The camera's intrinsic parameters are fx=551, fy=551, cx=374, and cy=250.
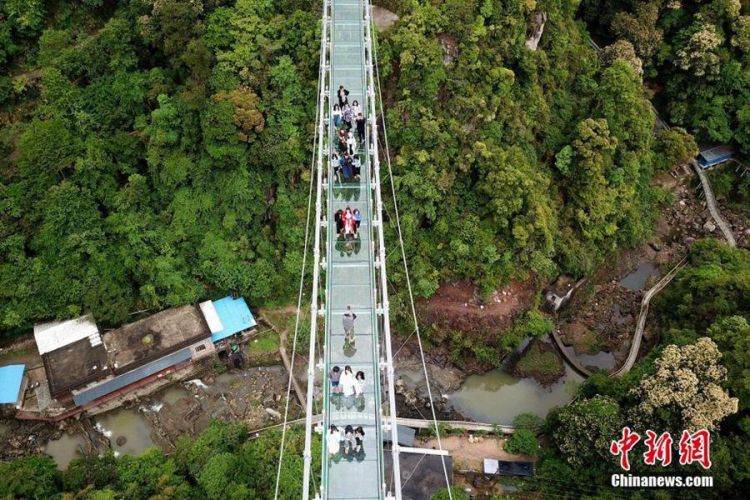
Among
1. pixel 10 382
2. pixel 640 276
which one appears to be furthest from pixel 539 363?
pixel 10 382

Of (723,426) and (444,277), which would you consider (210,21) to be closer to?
(444,277)

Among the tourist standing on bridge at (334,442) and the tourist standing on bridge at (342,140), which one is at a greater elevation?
the tourist standing on bridge at (342,140)

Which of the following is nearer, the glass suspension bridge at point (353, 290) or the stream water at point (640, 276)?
the glass suspension bridge at point (353, 290)

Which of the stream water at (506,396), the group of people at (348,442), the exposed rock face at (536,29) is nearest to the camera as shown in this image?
the group of people at (348,442)

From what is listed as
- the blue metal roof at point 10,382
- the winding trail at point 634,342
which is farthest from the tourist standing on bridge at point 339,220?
the blue metal roof at point 10,382

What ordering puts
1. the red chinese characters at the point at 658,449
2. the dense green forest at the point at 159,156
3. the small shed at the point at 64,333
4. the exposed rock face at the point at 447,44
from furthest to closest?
the exposed rock face at the point at 447,44
the dense green forest at the point at 159,156
the small shed at the point at 64,333
the red chinese characters at the point at 658,449

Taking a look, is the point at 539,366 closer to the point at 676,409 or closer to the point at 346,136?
the point at 676,409

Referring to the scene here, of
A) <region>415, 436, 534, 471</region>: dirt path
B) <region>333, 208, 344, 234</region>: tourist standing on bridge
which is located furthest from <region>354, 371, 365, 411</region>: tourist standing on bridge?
<region>415, 436, 534, 471</region>: dirt path

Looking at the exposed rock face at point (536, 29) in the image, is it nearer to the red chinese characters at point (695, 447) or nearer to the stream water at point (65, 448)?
the red chinese characters at point (695, 447)
